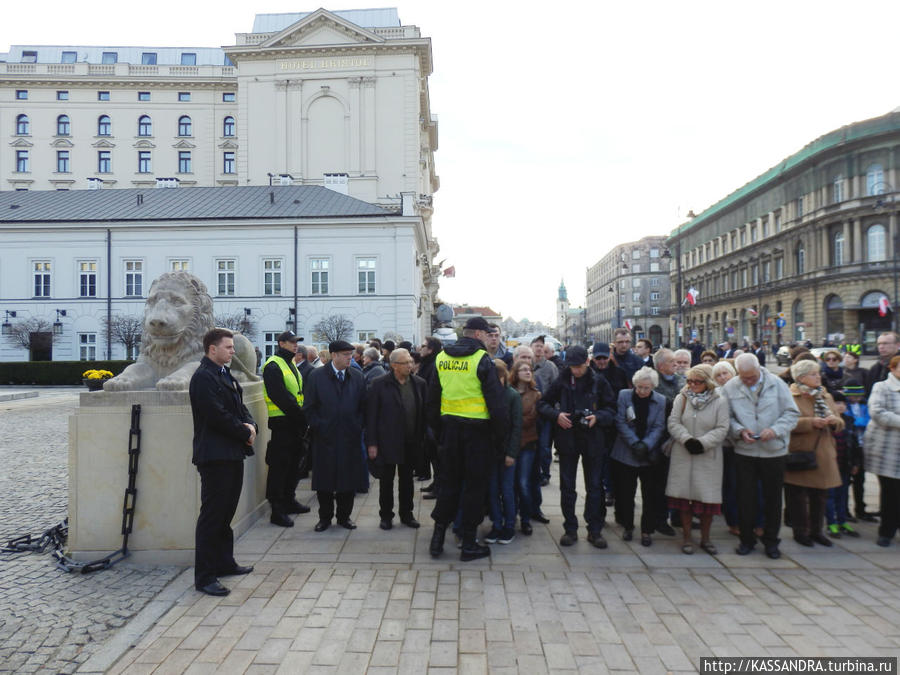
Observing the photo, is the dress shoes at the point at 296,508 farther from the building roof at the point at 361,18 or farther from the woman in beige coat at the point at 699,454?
the building roof at the point at 361,18

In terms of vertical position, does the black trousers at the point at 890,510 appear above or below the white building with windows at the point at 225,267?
below

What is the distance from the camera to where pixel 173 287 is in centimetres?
608

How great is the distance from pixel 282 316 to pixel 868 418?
105ft

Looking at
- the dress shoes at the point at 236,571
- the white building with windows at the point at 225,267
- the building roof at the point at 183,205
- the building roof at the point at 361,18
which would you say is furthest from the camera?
the building roof at the point at 361,18

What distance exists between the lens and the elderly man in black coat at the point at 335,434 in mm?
6531

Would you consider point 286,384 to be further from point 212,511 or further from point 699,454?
point 699,454

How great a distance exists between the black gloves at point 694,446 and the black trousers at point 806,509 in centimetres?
115

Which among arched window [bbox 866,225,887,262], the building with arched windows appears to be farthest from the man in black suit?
arched window [bbox 866,225,887,262]

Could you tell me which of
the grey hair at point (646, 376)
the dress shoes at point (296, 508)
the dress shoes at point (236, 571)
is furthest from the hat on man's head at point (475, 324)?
the dress shoes at point (296, 508)

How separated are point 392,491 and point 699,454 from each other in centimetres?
326

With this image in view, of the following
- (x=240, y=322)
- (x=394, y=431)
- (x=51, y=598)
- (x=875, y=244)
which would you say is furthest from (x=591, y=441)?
(x=875, y=244)

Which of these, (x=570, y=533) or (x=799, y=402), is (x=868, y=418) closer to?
(x=799, y=402)

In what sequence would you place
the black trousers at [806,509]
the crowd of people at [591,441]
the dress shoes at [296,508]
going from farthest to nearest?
the dress shoes at [296,508], the black trousers at [806,509], the crowd of people at [591,441]

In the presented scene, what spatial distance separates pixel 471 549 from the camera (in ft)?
18.6
